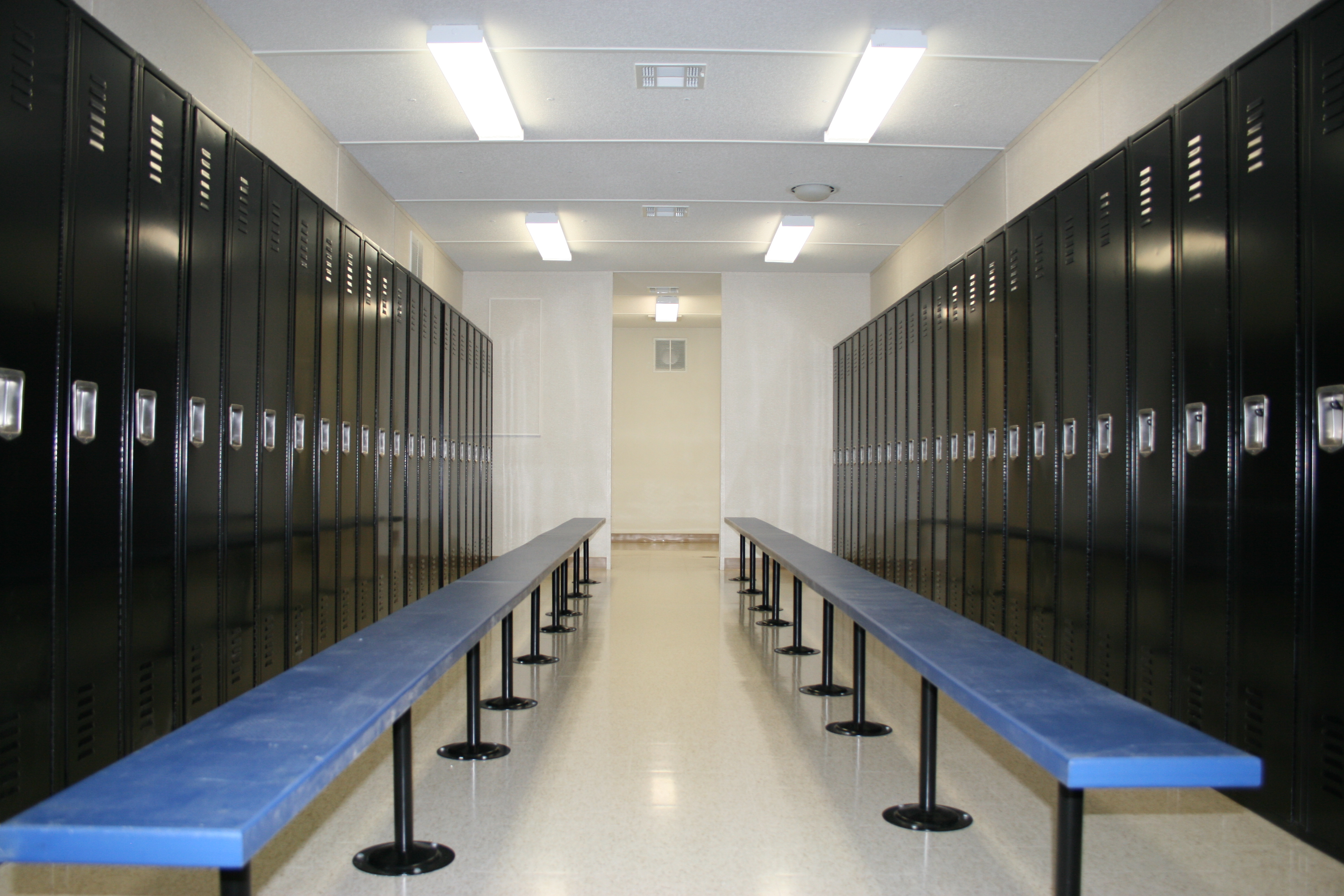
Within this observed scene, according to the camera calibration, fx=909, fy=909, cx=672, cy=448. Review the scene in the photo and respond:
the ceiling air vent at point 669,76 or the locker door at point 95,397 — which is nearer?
the locker door at point 95,397

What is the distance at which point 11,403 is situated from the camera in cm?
204

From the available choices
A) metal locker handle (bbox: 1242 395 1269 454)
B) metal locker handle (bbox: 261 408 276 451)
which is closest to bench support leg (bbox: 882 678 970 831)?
metal locker handle (bbox: 1242 395 1269 454)

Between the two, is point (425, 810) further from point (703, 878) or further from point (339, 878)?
point (703, 878)

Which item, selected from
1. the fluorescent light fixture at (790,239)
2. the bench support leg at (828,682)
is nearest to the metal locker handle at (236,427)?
the bench support leg at (828,682)

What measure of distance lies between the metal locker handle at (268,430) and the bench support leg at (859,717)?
2383mm

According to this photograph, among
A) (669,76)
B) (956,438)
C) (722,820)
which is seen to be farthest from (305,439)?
(956,438)

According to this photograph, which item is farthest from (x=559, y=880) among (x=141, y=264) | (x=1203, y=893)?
(x=141, y=264)

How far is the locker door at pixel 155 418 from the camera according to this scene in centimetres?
258

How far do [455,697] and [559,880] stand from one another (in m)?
2.13

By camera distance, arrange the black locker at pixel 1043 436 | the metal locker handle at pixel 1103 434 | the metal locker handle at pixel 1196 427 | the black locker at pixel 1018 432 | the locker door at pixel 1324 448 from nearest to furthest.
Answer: the locker door at pixel 1324 448 → the metal locker handle at pixel 1196 427 → the metal locker handle at pixel 1103 434 → the black locker at pixel 1043 436 → the black locker at pixel 1018 432

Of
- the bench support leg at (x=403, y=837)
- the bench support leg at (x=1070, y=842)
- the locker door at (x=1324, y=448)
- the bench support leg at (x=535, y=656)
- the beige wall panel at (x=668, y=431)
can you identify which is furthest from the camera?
the beige wall panel at (x=668, y=431)

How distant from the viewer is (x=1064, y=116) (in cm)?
511

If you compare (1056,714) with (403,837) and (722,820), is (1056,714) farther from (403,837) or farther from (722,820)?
(403,837)

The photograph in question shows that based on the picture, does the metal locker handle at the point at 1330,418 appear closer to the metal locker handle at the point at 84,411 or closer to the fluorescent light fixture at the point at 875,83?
the fluorescent light fixture at the point at 875,83
